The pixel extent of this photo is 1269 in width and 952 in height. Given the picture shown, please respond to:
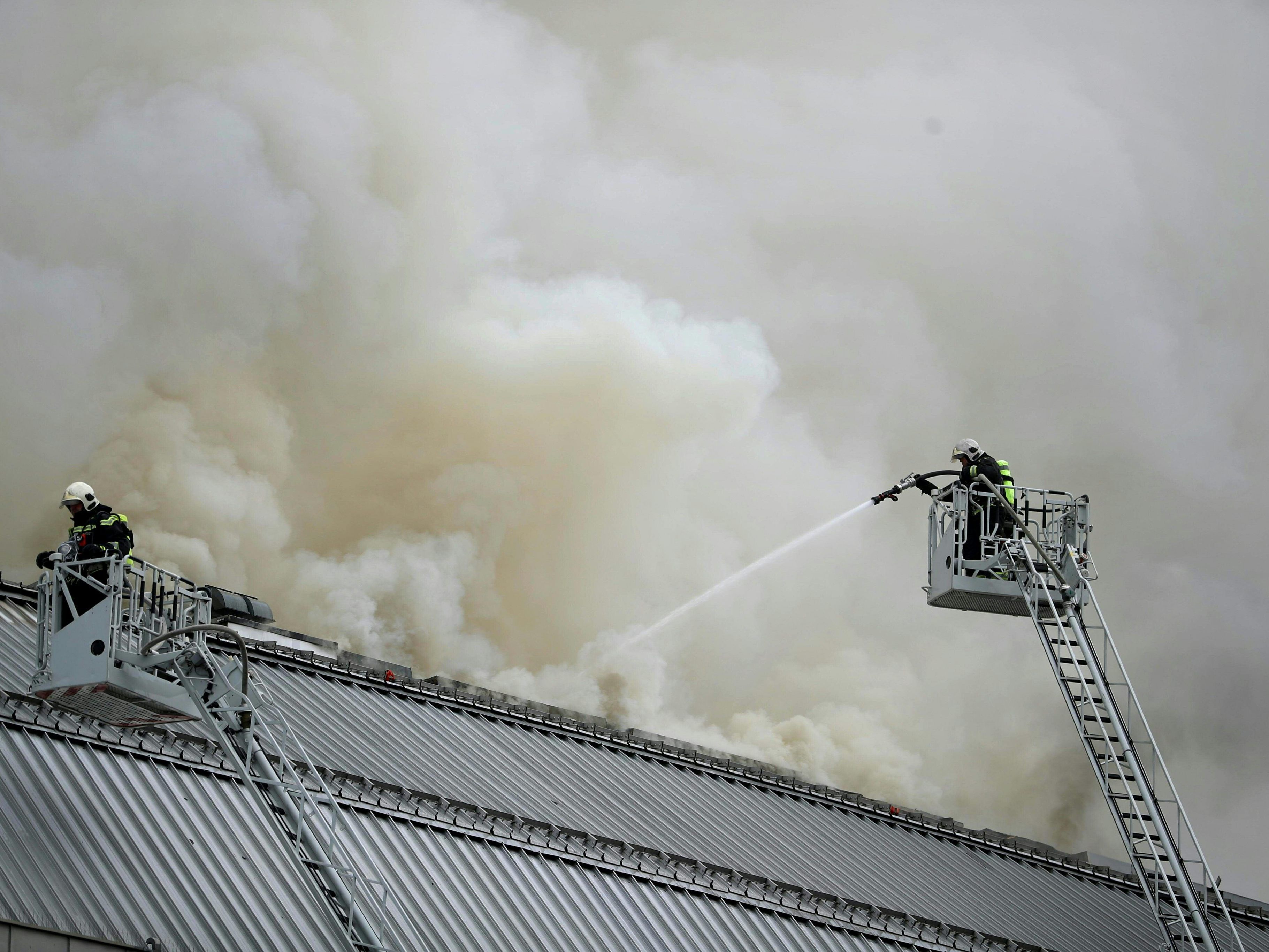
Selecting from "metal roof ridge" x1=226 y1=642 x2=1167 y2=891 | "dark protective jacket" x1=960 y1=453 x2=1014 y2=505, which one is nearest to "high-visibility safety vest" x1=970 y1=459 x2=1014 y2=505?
"dark protective jacket" x1=960 y1=453 x2=1014 y2=505

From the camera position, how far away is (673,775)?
101 feet

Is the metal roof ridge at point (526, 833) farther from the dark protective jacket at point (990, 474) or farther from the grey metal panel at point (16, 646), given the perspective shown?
the dark protective jacket at point (990, 474)

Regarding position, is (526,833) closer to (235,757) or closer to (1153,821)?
(235,757)

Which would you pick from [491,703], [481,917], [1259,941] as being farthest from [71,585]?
[1259,941]

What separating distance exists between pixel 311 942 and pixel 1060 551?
13.8 m

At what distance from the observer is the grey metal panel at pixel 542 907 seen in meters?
22.3

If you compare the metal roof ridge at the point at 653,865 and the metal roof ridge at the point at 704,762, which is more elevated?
the metal roof ridge at the point at 704,762

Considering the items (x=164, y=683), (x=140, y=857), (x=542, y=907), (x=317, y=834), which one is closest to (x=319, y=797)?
(x=317, y=834)

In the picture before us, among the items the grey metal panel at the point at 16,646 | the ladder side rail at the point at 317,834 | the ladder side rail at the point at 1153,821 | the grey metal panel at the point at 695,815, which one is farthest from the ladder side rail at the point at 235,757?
the ladder side rail at the point at 1153,821

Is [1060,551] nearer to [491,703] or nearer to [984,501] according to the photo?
[984,501]

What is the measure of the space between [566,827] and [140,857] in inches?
314

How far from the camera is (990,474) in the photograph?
2647 centimetres

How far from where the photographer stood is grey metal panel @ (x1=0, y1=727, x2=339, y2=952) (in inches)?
728

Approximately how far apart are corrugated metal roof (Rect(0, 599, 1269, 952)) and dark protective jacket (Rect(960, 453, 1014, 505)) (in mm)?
7568
